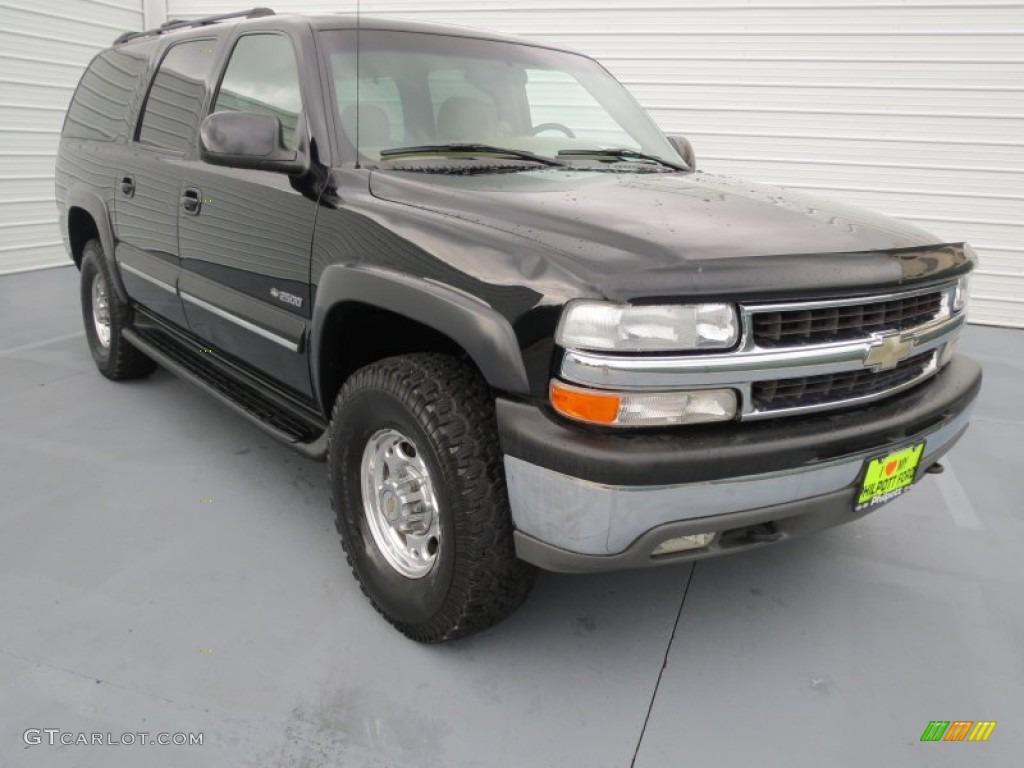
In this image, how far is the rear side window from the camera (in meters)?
3.84

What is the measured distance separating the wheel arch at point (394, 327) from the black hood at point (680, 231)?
22 centimetres

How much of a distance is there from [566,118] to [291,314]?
135cm

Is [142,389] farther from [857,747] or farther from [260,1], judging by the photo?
[260,1]

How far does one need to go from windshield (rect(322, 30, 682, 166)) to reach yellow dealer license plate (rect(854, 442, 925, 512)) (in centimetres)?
143

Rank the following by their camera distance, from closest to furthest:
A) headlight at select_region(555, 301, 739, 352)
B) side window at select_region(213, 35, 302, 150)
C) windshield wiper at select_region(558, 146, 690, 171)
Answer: headlight at select_region(555, 301, 739, 352), side window at select_region(213, 35, 302, 150), windshield wiper at select_region(558, 146, 690, 171)

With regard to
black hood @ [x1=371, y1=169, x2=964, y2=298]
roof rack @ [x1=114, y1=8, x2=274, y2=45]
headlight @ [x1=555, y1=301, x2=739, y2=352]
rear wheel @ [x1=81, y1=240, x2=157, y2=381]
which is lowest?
rear wheel @ [x1=81, y1=240, x2=157, y2=381]

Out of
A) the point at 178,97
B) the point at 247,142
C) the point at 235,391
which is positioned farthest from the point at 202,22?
the point at 235,391

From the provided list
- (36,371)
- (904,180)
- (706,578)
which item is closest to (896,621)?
(706,578)

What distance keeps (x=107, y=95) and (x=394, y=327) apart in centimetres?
287

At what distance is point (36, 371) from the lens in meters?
4.41

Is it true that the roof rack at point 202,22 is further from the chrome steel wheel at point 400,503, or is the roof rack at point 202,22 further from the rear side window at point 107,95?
the chrome steel wheel at point 400,503

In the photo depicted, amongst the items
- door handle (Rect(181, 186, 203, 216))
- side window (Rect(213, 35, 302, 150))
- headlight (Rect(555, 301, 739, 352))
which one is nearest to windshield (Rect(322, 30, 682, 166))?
side window (Rect(213, 35, 302, 150))

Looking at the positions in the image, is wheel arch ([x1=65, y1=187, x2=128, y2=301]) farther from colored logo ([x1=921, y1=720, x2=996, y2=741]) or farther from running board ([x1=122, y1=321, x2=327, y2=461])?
colored logo ([x1=921, y1=720, x2=996, y2=741])

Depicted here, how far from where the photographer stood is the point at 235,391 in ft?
10.1
